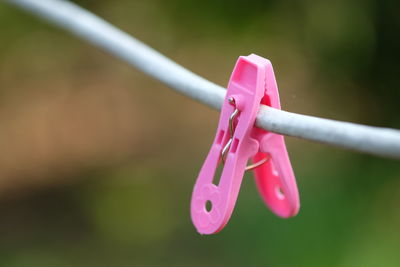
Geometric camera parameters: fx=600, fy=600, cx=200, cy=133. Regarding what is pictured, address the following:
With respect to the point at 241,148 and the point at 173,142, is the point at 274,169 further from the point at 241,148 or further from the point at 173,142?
the point at 173,142

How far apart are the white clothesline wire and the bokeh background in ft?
1.29

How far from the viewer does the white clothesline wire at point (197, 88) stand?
1.08ft

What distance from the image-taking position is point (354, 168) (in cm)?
129

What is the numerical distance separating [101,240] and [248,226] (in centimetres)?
35

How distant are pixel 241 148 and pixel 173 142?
110cm

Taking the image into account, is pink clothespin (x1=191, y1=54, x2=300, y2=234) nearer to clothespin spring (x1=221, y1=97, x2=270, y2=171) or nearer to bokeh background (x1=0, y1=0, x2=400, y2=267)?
clothespin spring (x1=221, y1=97, x2=270, y2=171)

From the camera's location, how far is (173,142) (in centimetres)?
Result: 154

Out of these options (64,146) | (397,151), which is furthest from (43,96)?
(397,151)

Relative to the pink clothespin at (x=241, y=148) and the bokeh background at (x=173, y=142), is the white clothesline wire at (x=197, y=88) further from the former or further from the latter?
the bokeh background at (x=173, y=142)

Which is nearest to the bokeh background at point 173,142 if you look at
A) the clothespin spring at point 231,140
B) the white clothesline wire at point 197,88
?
the white clothesline wire at point 197,88

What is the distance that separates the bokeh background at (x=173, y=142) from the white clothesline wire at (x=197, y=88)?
39 cm

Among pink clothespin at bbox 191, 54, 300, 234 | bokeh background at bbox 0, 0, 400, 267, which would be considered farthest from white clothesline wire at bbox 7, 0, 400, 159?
bokeh background at bbox 0, 0, 400, 267

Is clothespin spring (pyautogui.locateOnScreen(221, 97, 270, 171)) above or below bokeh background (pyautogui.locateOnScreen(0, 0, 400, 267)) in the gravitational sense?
below

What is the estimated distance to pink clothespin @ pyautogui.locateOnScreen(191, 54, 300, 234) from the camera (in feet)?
1.40
